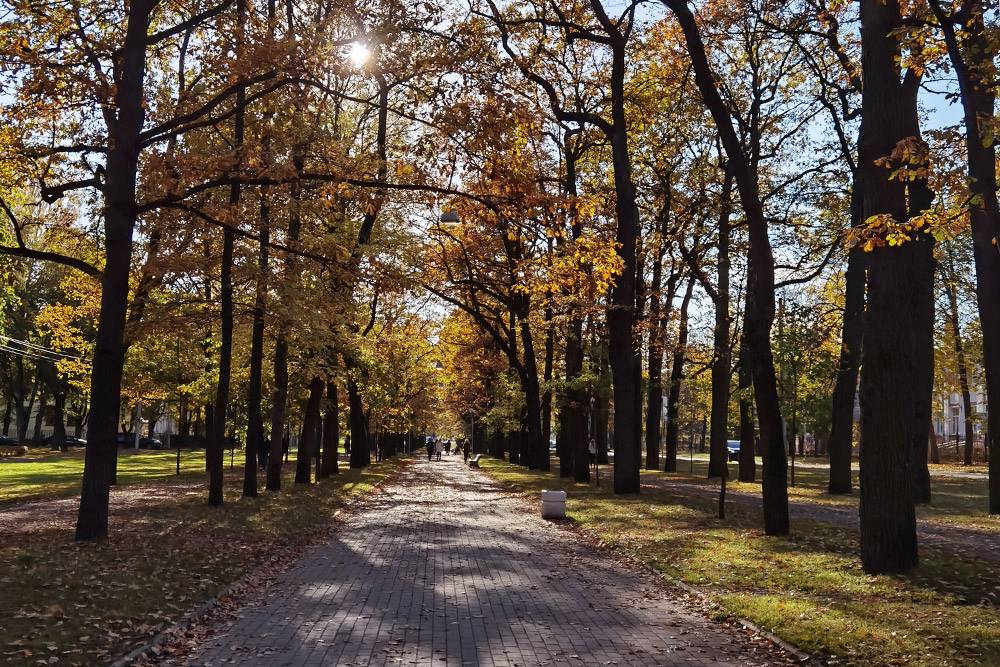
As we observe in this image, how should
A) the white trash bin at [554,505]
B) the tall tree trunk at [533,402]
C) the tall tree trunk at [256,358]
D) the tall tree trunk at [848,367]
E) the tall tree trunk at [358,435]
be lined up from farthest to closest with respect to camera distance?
the tall tree trunk at [358,435] → the tall tree trunk at [533,402] → the tall tree trunk at [848,367] → the tall tree trunk at [256,358] → the white trash bin at [554,505]

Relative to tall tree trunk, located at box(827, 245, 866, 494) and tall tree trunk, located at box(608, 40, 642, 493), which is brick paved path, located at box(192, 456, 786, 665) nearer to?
tall tree trunk, located at box(608, 40, 642, 493)

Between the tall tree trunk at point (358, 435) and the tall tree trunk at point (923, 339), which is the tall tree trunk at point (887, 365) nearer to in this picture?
the tall tree trunk at point (923, 339)

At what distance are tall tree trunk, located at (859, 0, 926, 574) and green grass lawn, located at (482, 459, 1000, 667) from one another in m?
0.52

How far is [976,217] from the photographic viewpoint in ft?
55.6

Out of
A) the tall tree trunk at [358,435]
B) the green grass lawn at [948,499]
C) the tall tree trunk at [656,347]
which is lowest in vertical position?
the green grass lawn at [948,499]

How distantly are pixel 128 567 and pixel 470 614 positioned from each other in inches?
179

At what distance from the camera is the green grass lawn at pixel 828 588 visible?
7000 mm

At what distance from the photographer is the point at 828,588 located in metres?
9.63

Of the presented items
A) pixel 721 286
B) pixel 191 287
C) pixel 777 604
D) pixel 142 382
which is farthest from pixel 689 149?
pixel 777 604

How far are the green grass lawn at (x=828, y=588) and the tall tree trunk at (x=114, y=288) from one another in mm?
7767

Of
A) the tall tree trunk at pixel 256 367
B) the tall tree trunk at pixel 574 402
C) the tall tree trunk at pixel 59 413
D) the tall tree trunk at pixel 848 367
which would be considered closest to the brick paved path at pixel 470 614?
the tall tree trunk at pixel 256 367

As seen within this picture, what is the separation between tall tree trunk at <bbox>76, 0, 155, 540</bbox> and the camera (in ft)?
39.9

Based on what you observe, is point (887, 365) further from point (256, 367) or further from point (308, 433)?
point (308, 433)

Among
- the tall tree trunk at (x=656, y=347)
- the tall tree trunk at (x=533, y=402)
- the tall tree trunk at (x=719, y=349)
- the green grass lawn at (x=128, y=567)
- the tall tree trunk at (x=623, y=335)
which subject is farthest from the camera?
the tall tree trunk at (x=533, y=402)
